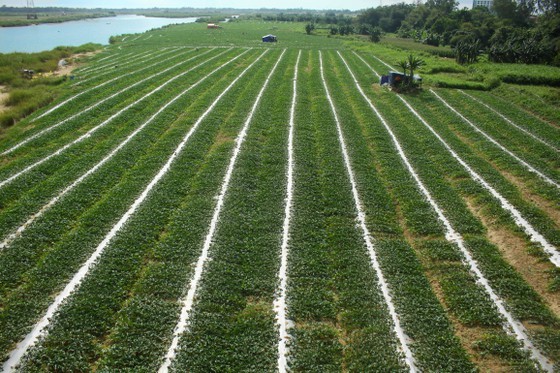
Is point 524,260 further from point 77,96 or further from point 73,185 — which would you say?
point 77,96

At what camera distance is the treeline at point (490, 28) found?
128ft

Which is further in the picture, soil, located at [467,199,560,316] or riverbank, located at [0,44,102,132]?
riverbank, located at [0,44,102,132]

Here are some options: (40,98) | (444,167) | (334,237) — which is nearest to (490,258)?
(334,237)

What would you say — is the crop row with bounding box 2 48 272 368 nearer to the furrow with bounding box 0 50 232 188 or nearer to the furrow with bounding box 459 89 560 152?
the furrow with bounding box 0 50 232 188

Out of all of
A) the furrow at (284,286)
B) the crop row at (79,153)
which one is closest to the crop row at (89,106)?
the crop row at (79,153)

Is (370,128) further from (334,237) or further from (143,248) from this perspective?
(143,248)

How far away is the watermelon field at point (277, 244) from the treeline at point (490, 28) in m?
25.2

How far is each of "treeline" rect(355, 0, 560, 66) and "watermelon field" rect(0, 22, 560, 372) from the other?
25205mm

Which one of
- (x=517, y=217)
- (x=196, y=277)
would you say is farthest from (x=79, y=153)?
(x=517, y=217)

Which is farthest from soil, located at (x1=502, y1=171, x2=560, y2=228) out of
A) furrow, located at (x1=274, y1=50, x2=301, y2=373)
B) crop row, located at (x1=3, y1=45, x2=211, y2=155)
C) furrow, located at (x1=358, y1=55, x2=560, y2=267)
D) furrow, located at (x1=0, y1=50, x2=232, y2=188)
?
crop row, located at (x1=3, y1=45, x2=211, y2=155)

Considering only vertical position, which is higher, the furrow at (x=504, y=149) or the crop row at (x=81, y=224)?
the furrow at (x=504, y=149)

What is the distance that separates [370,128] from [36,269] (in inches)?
571

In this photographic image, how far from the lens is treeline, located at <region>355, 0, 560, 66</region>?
128 feet

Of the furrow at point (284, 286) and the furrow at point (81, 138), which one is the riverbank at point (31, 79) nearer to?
the furrow at point (81, 138)
